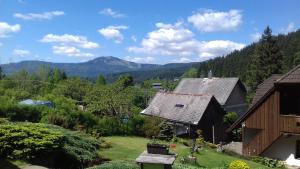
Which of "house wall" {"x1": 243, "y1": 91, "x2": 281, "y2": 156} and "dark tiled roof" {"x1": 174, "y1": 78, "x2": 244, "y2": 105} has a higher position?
"dark tiled roof" {"x1": 174, "y1": 78, "x2": 244, "y2": 105}

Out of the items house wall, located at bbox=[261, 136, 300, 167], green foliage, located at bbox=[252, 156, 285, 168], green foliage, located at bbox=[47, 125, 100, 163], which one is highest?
green foliage, located at bbox=[47, 125, 100, 163]

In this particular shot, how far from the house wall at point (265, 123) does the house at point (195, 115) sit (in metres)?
7.05

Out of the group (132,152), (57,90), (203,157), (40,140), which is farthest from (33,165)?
(57,90)

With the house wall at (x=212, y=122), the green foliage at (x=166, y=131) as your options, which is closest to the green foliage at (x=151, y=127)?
the green foliage at (x=166, y=131)

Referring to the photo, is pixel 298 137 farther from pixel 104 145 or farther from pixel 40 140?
pixel 40 140

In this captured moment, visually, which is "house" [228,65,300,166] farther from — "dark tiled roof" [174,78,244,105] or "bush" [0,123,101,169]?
"dark tiled roof" [174,78,244,105]

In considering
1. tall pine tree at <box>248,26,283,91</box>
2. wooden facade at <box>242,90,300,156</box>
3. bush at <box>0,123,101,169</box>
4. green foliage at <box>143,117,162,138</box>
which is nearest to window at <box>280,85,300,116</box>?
wooden facade at <box>242,90,300,156</box>

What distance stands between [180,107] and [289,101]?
12.7m

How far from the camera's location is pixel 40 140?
570 inches

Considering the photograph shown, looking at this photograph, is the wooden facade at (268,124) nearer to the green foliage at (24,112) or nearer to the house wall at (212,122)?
the house wall at (212,122)

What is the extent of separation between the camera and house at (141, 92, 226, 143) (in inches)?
1302

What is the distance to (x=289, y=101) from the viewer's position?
24453 millimetres

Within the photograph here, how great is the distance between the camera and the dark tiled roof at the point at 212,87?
44750 mm

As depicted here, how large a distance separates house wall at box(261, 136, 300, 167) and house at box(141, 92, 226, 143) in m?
7.83
